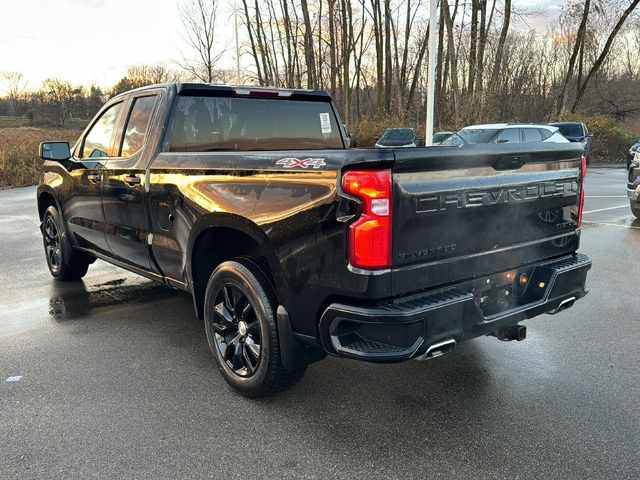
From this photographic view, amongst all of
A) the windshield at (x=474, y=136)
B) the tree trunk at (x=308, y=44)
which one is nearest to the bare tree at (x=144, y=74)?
the tree trunk at (x=308, y=44)

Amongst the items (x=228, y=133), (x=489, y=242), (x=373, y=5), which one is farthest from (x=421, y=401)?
(x=373, y=5)

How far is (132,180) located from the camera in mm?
4152

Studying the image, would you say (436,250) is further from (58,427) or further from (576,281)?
(58,427)

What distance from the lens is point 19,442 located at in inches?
113

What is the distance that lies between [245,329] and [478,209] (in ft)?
5.06

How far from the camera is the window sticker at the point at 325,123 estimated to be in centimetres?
489

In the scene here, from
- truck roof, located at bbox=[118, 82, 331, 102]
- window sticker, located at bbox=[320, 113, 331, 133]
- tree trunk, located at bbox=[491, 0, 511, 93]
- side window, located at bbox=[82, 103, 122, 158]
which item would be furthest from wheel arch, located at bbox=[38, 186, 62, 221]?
tree trunk, located at bbox=[491, 0, 511, 93]

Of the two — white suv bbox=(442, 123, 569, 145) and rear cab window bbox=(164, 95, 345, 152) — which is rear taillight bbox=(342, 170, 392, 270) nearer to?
rear cab window bbox=(164, 95, 345, 152)

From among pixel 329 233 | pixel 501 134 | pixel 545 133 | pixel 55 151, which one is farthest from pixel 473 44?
pixel 329 233

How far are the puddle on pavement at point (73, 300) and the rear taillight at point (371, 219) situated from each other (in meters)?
3.43

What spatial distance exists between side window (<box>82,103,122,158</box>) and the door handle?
68cm

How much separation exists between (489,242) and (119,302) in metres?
3.83

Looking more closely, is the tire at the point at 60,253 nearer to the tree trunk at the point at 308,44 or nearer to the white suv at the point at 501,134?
the white suv at the point at 501,134

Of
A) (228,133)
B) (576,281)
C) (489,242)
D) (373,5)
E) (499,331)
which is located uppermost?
(373,5)
